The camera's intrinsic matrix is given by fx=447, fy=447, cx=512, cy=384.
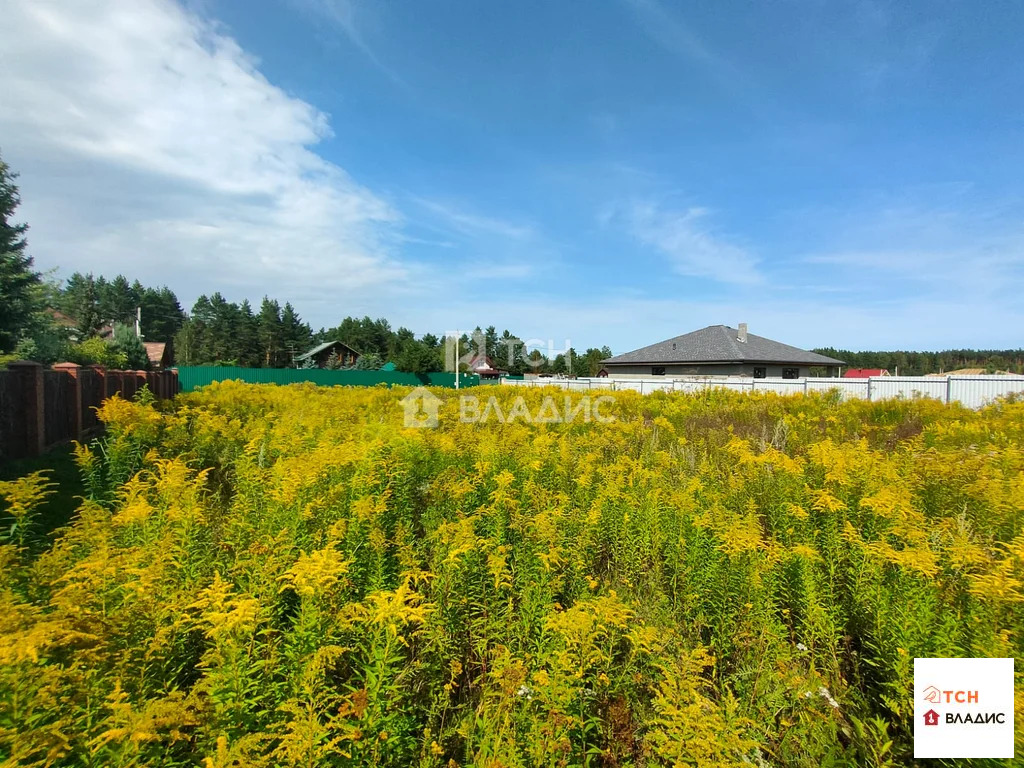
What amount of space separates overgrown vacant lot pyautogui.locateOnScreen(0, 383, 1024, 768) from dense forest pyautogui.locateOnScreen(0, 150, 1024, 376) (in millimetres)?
17215

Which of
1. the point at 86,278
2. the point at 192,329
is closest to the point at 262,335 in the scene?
the point at 192,329

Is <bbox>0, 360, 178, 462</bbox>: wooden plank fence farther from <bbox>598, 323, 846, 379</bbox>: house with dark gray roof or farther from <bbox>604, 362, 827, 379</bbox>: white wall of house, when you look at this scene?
<bbox>598, 323, 846, 379</bbox>: house with dark gray roof

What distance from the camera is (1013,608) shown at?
211 cm

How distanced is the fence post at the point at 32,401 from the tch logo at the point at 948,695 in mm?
10009

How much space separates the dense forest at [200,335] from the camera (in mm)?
15102

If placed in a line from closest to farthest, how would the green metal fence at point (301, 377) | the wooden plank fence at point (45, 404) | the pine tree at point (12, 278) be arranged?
the wooden plank fence at point (45, 404), the pine tree at point (12, 278), the green metal fence at point (301, 377)

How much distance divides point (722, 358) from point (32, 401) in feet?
95.1

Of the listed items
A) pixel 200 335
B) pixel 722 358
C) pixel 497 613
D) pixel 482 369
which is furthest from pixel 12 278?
pixel 200 335

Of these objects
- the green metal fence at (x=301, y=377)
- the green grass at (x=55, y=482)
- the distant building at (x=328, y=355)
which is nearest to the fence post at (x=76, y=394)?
the green grass at (x=55, y=482)

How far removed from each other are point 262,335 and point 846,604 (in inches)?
2644

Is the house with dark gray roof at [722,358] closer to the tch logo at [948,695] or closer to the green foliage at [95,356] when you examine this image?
the tch logo at [948,695]

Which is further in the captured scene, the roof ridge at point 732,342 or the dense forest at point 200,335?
the roof ridge at point 732,342

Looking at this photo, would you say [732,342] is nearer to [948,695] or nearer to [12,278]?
[948,695]

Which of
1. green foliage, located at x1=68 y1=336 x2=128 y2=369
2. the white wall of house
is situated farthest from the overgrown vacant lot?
the white wall of house
